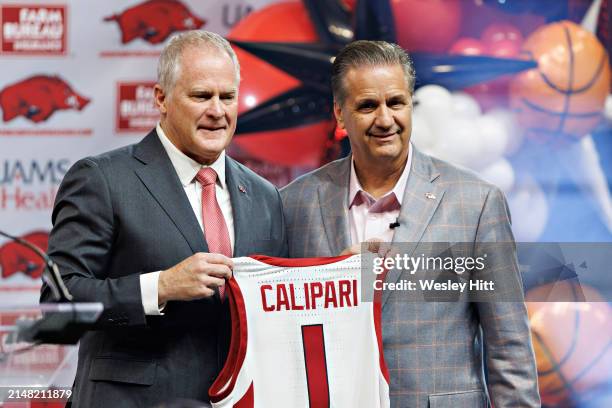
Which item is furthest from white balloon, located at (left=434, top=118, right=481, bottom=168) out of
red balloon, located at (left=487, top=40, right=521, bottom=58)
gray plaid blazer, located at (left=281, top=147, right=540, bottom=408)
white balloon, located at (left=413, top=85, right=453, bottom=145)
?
gray plaid blazer, located at (left=281, top=147, right=540, bottom=408)

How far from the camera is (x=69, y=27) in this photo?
420cm

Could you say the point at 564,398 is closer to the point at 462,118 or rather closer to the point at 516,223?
the point at 516,223

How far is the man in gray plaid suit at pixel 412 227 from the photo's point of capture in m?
2.36

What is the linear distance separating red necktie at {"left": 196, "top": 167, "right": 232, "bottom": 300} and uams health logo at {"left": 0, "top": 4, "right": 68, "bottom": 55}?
216cm

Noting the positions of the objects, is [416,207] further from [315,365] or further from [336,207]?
[315,365]

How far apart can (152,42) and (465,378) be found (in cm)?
252

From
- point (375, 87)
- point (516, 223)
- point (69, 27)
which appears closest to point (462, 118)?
point (516, 223)

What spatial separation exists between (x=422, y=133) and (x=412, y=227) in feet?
5.00

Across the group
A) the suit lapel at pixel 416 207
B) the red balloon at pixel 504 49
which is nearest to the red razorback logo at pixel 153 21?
the red balloon at pixel 504 49

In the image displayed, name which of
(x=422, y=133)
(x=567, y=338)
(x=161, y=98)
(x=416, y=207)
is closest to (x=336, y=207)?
(x=416, y=207)

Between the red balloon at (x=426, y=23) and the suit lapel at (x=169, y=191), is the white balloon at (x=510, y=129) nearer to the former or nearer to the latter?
the red balloon at (x=426, y=23)

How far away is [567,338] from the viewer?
12.7ft

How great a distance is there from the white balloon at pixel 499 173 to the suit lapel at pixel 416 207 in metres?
1.48

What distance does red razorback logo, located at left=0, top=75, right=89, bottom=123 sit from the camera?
4.20 metres
